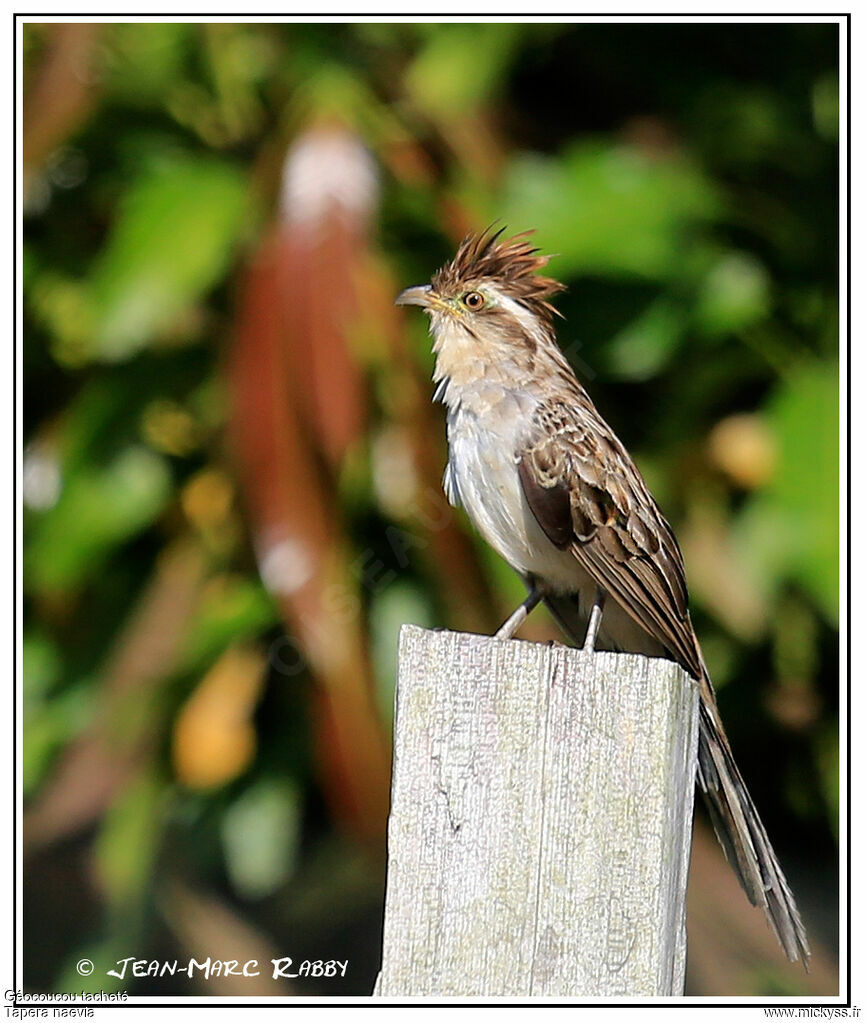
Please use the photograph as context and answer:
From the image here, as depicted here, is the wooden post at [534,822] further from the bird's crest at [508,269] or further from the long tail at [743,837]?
the bird's crest at [508,269]

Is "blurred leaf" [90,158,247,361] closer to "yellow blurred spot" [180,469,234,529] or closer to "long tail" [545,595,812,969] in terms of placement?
"yellow blurred spot" [180,469,234,529]

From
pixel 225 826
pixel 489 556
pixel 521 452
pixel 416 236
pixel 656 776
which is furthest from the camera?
pixel 225 826

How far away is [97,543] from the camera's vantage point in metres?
5.05

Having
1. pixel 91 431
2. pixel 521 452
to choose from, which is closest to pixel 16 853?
pixel 91 431

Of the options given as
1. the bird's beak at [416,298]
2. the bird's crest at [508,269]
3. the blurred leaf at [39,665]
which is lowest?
the blurred leaf at [39,665]

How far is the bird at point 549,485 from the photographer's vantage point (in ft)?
10.7

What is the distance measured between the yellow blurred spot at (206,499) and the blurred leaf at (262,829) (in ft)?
3.45

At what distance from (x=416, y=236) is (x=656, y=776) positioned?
9.46 feet

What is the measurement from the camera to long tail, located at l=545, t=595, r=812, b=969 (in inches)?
114

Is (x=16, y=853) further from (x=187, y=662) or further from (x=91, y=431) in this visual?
(x=91, y=431)

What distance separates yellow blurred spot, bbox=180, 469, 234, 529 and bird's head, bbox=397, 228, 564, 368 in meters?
1.60

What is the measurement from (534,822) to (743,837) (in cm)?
84

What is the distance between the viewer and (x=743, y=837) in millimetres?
2959

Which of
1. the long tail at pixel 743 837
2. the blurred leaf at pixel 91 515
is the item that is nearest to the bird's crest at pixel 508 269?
the long tail at pixel 743 837
